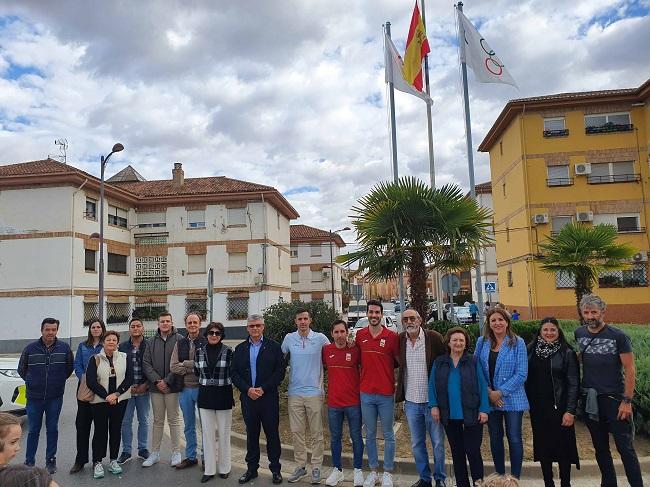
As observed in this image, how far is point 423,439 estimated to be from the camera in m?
5.28

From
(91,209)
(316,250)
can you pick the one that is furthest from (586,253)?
(316,250)

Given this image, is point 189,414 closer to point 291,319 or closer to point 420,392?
point 420,392

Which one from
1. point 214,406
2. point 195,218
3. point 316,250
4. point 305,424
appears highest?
point 195,218

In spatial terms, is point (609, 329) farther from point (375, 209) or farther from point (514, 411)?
point (375, 209)

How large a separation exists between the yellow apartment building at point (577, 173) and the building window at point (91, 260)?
23390 mm

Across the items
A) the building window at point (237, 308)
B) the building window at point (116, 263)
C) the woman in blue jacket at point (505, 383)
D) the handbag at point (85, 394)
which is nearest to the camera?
the woman in blue jacket at point (505, 383)

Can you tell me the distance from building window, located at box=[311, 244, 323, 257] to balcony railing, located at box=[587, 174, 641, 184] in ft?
99.0

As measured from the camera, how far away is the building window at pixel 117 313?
29.3m

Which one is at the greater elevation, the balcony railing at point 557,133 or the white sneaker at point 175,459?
the balcony railing at point 557,133

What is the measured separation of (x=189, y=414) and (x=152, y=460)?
0.73 m

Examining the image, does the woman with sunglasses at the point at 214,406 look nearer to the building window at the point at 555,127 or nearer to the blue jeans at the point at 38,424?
the blue jeans at the point at 38,424

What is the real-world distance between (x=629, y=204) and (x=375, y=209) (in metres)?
21.7

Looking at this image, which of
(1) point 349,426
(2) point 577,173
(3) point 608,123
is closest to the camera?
(1) point 349,426

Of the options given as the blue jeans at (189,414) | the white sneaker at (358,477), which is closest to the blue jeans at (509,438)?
the white sneaker at (358,477)
